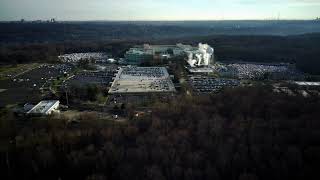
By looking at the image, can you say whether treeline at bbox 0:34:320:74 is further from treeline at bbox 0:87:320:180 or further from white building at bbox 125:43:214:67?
treeline at bbox 0:87:320:180

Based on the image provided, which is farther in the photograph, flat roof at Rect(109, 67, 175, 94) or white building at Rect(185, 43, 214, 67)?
white building at Rect(185, 43, 214, 67)

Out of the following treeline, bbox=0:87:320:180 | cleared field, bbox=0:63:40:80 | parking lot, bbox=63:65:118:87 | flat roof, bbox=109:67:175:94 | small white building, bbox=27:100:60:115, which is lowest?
cleared field, bbox=0:63:40:80

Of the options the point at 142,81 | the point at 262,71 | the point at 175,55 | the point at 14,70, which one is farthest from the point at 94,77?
the point at 262,71

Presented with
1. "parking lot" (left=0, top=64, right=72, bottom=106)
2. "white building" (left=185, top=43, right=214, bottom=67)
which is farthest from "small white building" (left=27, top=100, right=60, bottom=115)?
"white building" (left=185, top=43, right=214, bottom=67)

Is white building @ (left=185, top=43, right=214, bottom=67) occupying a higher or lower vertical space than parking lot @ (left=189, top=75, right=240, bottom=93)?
higher

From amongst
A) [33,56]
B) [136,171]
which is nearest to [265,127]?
[136,171]

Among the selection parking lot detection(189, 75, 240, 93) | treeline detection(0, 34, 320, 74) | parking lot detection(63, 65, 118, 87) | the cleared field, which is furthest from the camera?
treeline detection(0, 34, 320, 74)

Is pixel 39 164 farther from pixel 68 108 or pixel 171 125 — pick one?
pixel 68 108

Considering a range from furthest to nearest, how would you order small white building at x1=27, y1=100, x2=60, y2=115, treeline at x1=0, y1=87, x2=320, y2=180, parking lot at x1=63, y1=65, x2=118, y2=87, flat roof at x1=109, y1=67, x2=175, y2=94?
parking lot at x1=63, y1=65, x2=118, y2=87
flat roof at x1=109, y1=67, x2=175, y2=94
small white building at x1=27, y1=100, x2=60, y2=115
treeline at x1=0, y1=87, x2=320, y2=180
